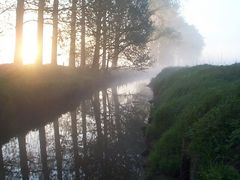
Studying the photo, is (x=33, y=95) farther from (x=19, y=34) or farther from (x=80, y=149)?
(x=80, y=149)

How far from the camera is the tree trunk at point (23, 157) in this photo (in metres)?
11.8

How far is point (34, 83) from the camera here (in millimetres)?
23906

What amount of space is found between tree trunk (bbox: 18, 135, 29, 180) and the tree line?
53.2 ft

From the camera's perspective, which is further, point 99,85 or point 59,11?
point 99,85

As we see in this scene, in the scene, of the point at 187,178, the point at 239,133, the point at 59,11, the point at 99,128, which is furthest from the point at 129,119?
the point at 59,11

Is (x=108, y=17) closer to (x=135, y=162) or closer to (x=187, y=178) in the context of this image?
(x=135, y=162)

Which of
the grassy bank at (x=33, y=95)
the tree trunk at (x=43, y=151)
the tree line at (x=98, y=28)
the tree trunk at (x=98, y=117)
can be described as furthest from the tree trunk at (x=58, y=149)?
the tree line at (x=98, y=28)

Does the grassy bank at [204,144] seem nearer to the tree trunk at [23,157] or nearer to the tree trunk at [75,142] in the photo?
the tree trunk at [75,142]

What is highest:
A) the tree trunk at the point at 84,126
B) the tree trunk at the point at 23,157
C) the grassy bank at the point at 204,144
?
the grassy bank at the point at 204,144

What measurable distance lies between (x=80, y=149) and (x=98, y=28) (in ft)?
84.3

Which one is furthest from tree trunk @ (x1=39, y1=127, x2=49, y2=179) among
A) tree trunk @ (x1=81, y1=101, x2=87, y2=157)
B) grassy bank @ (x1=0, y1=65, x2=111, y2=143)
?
tree trunk @ (x1=81, y1=101, x2=87, y2=157)

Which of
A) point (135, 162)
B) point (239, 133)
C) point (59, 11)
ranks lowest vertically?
point (135, 162)

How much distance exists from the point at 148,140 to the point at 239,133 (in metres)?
6.43

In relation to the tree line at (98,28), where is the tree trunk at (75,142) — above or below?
below
